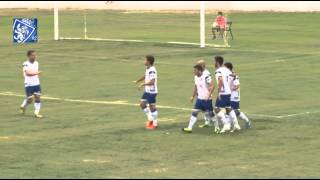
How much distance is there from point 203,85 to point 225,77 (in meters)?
0.60

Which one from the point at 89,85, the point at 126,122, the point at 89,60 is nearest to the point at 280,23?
the point at 89,60

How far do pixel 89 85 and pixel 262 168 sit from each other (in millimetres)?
16961

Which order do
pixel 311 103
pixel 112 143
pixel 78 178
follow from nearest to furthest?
pixel 78 178 → pixel 112 143 → pixel 311 103

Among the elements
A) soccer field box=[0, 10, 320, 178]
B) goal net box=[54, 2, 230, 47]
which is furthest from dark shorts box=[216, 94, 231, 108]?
goal net box=[54, 2, 230, 47]

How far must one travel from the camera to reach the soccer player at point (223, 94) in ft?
79.8

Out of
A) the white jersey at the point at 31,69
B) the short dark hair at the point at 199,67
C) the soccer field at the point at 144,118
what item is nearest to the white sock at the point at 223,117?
the soccer field at the point at 144,118

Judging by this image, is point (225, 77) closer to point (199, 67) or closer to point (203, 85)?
point (203, 85)

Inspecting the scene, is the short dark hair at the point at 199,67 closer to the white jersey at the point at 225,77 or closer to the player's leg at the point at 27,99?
the white jersey at the point at 225,77

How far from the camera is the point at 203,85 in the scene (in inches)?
958

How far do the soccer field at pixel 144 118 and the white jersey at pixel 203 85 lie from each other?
38.7 inches

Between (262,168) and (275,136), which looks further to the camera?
(275,136)

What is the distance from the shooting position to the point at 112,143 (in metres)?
22.8

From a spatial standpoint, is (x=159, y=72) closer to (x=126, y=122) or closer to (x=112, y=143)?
(x=126, y=122)

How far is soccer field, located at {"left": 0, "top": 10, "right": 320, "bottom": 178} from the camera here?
1977 cm
